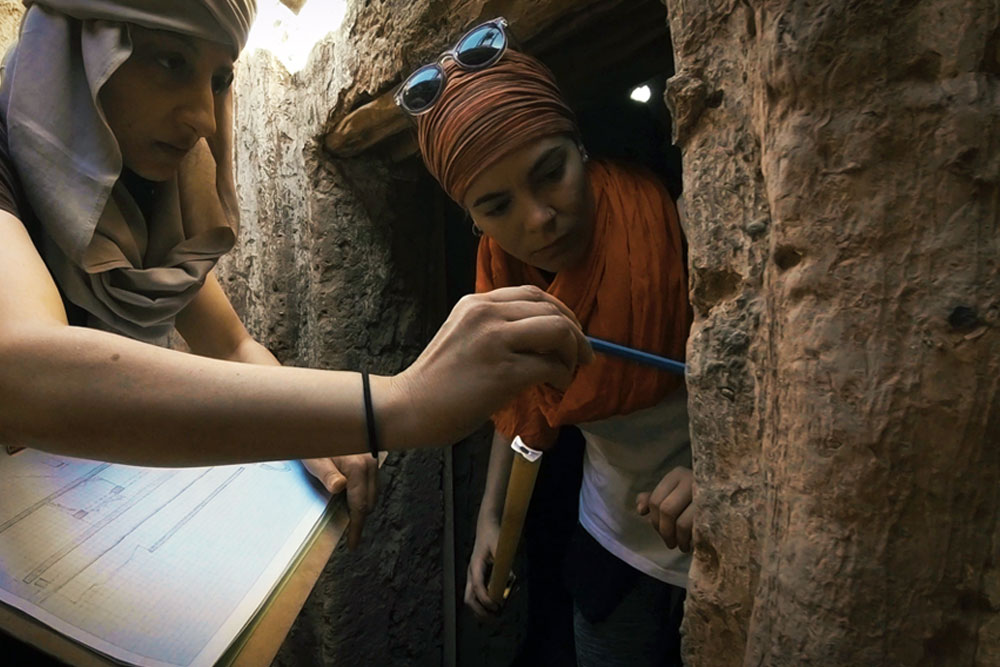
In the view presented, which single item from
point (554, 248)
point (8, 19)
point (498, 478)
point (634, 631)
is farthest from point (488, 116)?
point (8, 19)

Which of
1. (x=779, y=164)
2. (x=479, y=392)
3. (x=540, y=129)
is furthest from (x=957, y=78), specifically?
(x=540, y=129)

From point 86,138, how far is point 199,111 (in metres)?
0.14

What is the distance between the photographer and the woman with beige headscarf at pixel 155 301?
0.45 m

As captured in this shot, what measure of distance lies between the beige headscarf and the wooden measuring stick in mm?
Answer: 569

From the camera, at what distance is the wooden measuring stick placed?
837mm

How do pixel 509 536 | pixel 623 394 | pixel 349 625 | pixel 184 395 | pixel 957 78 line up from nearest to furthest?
1. pixel 957 78
2. pixel 184 395
3. pixel 623 394
4. pixel 509 536
5. pixel 349 625

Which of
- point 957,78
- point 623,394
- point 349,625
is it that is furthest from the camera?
point 349,625

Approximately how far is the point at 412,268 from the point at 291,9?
2.15 ft

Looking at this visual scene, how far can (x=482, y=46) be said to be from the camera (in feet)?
2.60

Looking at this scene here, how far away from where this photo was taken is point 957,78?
0.34 metres

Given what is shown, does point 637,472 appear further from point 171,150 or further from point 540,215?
point 171,150

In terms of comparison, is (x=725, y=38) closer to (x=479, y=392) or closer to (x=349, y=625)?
(x=479, y=392)

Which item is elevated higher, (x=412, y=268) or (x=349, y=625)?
(x=412, y=268)

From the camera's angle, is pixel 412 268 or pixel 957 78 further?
pixel 412 268
